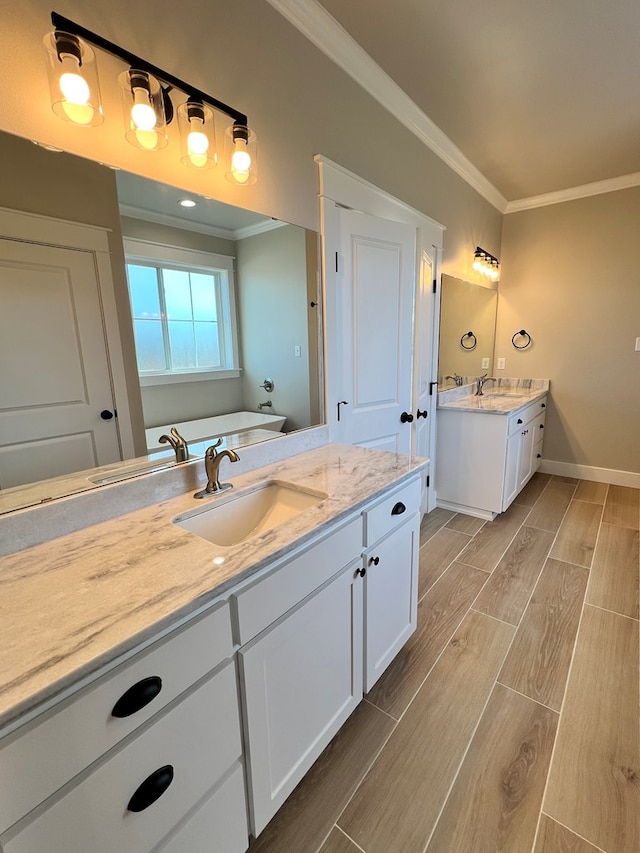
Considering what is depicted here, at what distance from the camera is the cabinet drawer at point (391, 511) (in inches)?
51.4

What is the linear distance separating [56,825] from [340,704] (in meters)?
0.88

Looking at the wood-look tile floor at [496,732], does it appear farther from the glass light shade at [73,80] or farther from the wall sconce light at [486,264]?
the wall sconce light at [486,264]

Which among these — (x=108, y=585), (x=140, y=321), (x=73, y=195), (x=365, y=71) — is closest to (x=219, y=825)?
(x=108, y=585)

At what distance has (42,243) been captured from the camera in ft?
3.29

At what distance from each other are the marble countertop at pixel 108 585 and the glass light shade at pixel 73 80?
1.08 m

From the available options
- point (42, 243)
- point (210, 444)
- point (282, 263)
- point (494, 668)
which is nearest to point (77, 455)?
point (210, 444)

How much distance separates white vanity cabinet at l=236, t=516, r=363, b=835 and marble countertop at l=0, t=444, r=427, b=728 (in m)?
0.08

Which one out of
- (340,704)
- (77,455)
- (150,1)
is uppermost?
(150,1)

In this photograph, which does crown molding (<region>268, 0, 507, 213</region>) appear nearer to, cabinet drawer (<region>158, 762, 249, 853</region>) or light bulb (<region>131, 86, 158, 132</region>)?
light bulb (<region>131, 86, 158, 132</region>)

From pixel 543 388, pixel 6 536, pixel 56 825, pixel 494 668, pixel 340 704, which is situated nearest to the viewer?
pixel 56 825

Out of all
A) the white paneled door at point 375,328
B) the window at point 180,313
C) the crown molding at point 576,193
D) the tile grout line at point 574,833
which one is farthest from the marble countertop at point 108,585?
the crown molding at point 576,193

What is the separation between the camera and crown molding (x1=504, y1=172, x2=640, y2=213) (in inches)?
127

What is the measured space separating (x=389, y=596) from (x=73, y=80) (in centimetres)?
182

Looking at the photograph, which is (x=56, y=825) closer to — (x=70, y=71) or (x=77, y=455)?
(x=77, y=455)
